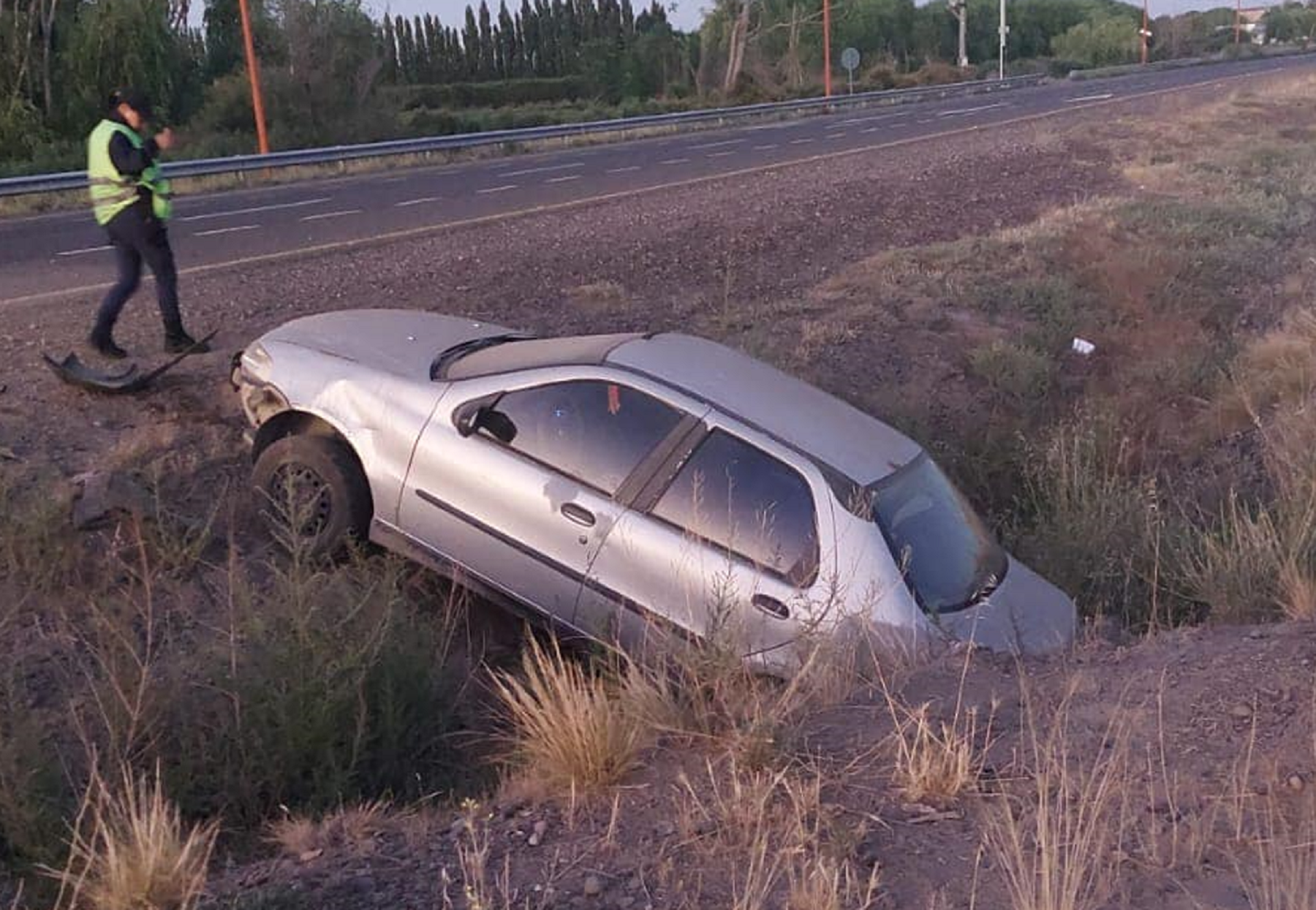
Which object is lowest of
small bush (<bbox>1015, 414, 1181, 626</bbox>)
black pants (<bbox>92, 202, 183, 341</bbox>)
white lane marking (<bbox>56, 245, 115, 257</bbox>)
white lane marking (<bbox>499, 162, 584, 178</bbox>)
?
small bush (<bbox>1015, 414, 1181, 626</bbox>)

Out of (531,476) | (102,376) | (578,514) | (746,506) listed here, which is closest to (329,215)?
(102,376)

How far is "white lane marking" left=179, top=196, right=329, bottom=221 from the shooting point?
21016 millimetres

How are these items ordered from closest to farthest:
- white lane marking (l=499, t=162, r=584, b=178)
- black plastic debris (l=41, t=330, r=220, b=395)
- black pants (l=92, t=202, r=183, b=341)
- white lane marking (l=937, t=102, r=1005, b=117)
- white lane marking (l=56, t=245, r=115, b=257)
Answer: black plastic debris (l=41, t=330, r=220, b=395)
black pants (l=92, t=202, r=183, b=341)
white lane marking (l=56, t=245, r=115, b=257)
white lane marking (l=499, t=162, r=584, b=178)
white lane marking (l=937, t=102, r=1005, b=117)

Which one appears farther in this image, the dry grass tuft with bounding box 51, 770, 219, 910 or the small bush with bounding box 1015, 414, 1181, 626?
the small bush with bounding box 1015, 414, 1181, 626

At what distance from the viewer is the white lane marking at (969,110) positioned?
48.3 metres

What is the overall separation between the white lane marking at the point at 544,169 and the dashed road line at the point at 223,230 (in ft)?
29.9

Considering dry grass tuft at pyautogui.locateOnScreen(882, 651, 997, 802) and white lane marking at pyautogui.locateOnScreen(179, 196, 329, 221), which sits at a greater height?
white lane marking at pyautogui.locateOnScreen(179, 196, 329, 221)

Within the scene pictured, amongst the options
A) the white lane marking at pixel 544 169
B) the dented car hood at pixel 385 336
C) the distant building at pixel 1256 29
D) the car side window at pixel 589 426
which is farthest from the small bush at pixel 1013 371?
the distant building at pixel 1256 29

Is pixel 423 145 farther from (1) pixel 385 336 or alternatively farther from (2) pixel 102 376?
(1) pixel 385 336

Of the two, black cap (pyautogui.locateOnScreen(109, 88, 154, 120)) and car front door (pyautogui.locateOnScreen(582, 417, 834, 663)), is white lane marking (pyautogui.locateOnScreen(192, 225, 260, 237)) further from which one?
car front door (pyautogui.locateOnScreen(582, 417, 834, 663))

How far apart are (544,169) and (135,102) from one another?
2081 cm

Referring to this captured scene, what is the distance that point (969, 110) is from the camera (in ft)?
165

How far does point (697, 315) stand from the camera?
13.1m

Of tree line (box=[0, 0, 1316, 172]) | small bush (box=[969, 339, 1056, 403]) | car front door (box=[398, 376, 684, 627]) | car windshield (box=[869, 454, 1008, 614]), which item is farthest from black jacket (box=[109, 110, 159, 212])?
tree line (box=[0, 0, 1316, 172])
